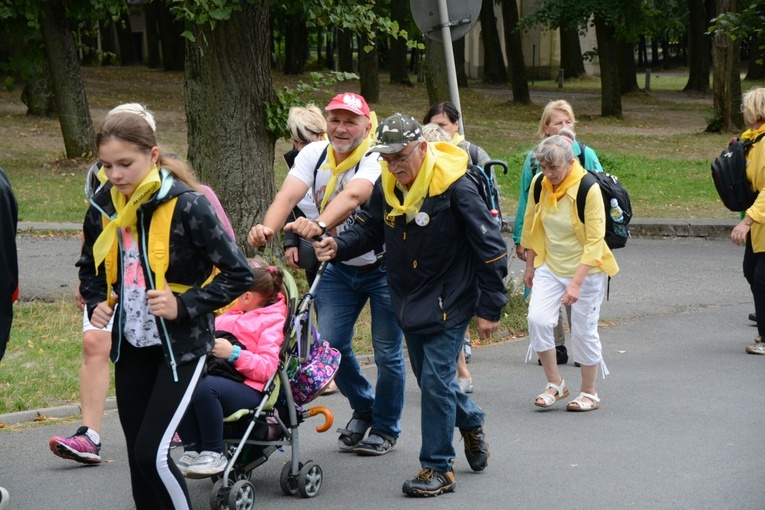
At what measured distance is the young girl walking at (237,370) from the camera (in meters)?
4.98

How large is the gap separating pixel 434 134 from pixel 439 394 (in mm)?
2135

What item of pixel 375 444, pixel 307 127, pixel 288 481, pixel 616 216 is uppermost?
pixel 307 127

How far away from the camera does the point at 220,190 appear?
10711 millimetres

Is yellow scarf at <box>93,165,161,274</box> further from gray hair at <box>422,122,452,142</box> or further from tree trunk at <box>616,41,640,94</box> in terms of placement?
tree trunk at <box>616,41,640,94</box>

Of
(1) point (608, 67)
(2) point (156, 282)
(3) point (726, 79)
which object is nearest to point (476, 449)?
(2) point (156, 282)

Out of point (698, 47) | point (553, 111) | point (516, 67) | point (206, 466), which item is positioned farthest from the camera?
point (698, 47)

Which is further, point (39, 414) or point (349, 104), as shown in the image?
point (39, 414)

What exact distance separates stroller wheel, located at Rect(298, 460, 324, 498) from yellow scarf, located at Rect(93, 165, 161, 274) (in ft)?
5.44

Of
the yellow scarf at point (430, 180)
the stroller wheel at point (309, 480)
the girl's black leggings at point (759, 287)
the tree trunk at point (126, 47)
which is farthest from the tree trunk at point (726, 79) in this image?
the tree trunk at point (126, 47)

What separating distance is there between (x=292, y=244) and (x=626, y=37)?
93.4 ft

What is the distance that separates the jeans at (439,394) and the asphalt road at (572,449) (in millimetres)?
235

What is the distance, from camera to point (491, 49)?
1841 inches

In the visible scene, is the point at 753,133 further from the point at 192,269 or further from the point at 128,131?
the point at 128,131

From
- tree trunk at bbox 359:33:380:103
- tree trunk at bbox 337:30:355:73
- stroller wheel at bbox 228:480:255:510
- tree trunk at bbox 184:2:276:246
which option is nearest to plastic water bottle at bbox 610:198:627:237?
stroller wheel at bbox 228:480:255:510
